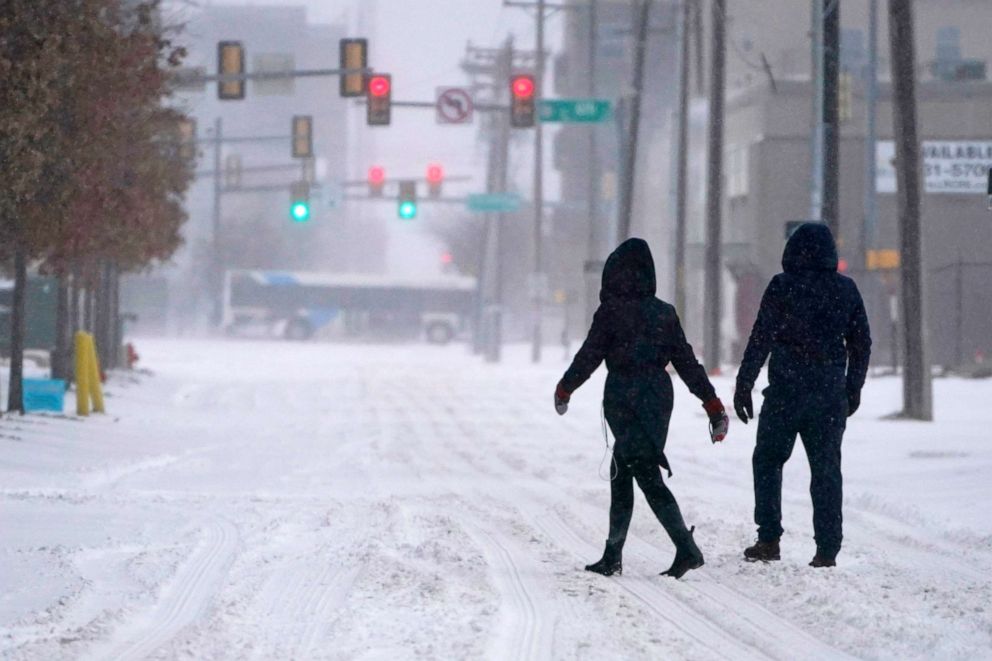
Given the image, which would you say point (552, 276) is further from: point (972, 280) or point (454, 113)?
point (454, 113)

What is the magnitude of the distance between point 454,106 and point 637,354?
80.8 feet

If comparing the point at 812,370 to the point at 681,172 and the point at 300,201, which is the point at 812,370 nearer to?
the point at 681,172

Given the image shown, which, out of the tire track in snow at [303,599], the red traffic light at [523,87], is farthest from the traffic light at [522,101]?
the tire track in snow at [303,599]

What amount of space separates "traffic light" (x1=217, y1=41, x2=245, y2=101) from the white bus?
5602cm

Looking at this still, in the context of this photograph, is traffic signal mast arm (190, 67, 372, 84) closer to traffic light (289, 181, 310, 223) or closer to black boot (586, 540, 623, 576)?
traffic light (289, 181, 310, 223)

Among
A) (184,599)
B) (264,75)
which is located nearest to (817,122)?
(264,75)

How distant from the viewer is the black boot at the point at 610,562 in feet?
29.2

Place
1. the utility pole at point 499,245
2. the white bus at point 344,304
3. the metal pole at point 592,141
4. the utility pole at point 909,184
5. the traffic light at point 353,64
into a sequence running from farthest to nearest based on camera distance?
the white bus at point 344,304 → the utility pole at point 499,245 → the metal pole at point 592,141 → the traffic light at point 353,64 → the utility pole at point 909,184

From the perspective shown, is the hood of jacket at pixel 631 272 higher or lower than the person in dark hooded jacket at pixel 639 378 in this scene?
higher

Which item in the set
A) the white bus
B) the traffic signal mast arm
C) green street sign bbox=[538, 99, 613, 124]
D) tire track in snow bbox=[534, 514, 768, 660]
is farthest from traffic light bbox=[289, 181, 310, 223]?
tire track in snow bbox=[534, 514, 768, 660]

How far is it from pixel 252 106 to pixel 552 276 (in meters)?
107

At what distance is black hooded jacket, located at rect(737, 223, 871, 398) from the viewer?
9195mm

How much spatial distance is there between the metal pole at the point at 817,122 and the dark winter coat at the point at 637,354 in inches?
560

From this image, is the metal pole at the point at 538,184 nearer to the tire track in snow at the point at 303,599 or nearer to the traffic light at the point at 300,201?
the traffic light at the point at 300,201
